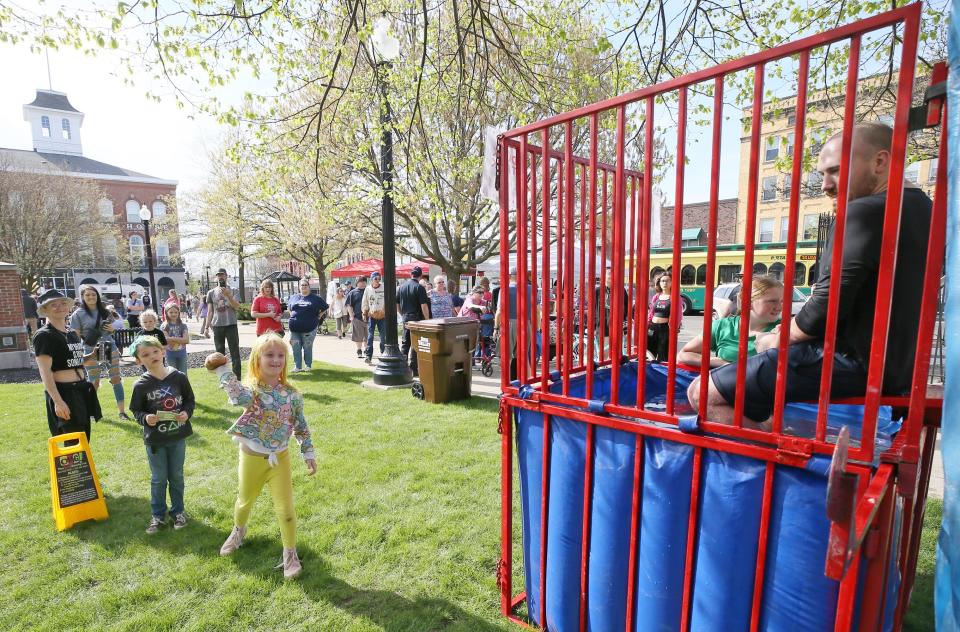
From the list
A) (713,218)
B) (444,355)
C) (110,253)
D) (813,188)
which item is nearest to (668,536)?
(713,218)

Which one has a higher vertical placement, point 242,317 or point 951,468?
point 951,468

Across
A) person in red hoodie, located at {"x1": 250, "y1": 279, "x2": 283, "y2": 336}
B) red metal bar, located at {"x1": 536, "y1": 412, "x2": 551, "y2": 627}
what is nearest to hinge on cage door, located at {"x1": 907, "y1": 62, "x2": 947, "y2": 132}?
red metal bar, located at {"x1": 536, "y1": 412, "x2": 551, "y2": 627}

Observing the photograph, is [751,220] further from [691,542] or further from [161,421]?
[161,421]

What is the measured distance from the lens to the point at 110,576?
Result: 3064mm

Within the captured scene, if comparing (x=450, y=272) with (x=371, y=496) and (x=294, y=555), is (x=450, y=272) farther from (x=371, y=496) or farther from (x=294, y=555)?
(x=294, y=555)

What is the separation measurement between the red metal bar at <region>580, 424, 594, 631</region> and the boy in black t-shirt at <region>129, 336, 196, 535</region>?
2.84 meters

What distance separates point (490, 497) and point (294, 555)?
1.55 m

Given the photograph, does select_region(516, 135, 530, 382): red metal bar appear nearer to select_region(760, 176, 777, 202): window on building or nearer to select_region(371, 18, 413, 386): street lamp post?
select_region(371, 18, 413, 386): street lamp post

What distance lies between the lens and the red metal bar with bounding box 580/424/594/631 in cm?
213

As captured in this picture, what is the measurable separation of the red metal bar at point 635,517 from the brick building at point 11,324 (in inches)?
512

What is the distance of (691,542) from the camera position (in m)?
1.83

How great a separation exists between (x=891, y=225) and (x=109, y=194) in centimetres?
5503

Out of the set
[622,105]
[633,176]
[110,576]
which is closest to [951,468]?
[622,105]

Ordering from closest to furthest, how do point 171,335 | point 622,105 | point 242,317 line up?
point 622,105 < point 171,335 < point 242,317
